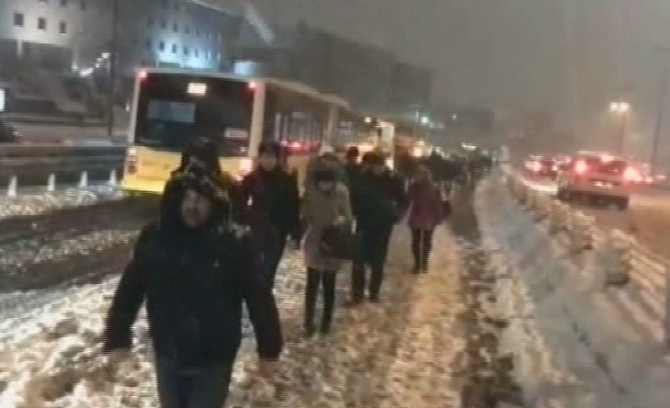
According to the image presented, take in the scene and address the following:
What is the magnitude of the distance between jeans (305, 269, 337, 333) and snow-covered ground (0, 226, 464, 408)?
6.9 inches

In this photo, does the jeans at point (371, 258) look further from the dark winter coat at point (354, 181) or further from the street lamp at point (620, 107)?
the street lamp at point (620, 107)

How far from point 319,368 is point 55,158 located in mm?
22654

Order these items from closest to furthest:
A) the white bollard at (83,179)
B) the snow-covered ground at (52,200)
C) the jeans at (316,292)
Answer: the jeans at (316,292) < the snow-covered ground at (52,200) < the white bollard at (83,179)

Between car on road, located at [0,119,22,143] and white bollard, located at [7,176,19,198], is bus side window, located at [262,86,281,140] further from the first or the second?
car on road, located at [0,119,22,143]

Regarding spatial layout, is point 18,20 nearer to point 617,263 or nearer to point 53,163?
point 53,163

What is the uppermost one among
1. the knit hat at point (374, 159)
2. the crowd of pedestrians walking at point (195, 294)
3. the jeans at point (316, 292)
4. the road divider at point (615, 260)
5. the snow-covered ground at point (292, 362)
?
the knit hat at point (374, 159)

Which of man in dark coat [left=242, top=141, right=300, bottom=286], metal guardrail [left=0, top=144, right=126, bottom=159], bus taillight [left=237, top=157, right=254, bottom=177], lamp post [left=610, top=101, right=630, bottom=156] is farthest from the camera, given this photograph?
lamp post [left=610, top=101, right=630, bottom=156]

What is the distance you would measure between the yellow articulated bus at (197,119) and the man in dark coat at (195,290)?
15.8m

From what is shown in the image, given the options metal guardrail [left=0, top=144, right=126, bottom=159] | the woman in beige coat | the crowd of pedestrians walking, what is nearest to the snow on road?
metal guardrail [left=0, top=144, right=126, bottom=159]

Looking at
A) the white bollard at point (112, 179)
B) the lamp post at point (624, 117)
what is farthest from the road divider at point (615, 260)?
the lamp post at point (624, 117)

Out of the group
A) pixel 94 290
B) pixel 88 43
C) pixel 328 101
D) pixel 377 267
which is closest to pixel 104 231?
pixel 94 290

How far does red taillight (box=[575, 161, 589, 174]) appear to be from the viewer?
39344 mm

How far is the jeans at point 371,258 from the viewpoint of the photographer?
1242cm

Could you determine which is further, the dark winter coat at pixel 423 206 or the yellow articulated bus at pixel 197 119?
the yellow articulated bus at pixel 197 119
